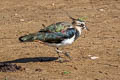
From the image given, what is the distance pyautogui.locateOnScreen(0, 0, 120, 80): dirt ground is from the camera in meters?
10.7

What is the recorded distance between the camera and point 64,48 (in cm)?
1291

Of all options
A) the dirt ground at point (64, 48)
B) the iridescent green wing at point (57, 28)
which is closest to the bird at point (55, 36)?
the iridescent green wing at point (57, 28)

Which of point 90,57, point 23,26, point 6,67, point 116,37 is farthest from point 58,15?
point 6,67

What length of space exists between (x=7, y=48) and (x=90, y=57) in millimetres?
2493

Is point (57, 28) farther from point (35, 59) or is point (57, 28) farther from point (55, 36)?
point (35, 59)

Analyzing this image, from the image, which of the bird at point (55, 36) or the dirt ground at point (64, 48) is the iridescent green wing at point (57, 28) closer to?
the bird at point (55, 36)

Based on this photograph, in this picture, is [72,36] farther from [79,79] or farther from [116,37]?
[116,37]

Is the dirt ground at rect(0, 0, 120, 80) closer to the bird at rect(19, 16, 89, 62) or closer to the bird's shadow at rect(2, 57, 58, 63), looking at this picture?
the bird's shadow at rect(2, 57, 58, 63)

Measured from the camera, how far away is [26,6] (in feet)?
59.2

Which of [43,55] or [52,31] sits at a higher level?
[52,31]

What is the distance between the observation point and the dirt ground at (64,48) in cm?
1072

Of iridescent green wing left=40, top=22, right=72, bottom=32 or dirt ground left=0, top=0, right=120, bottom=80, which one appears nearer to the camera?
dirt ground left=0, top=0, right=120, bottom=80

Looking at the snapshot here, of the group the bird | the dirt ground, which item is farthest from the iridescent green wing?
the dirt ground

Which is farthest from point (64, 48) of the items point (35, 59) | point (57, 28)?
point (57, 28)
